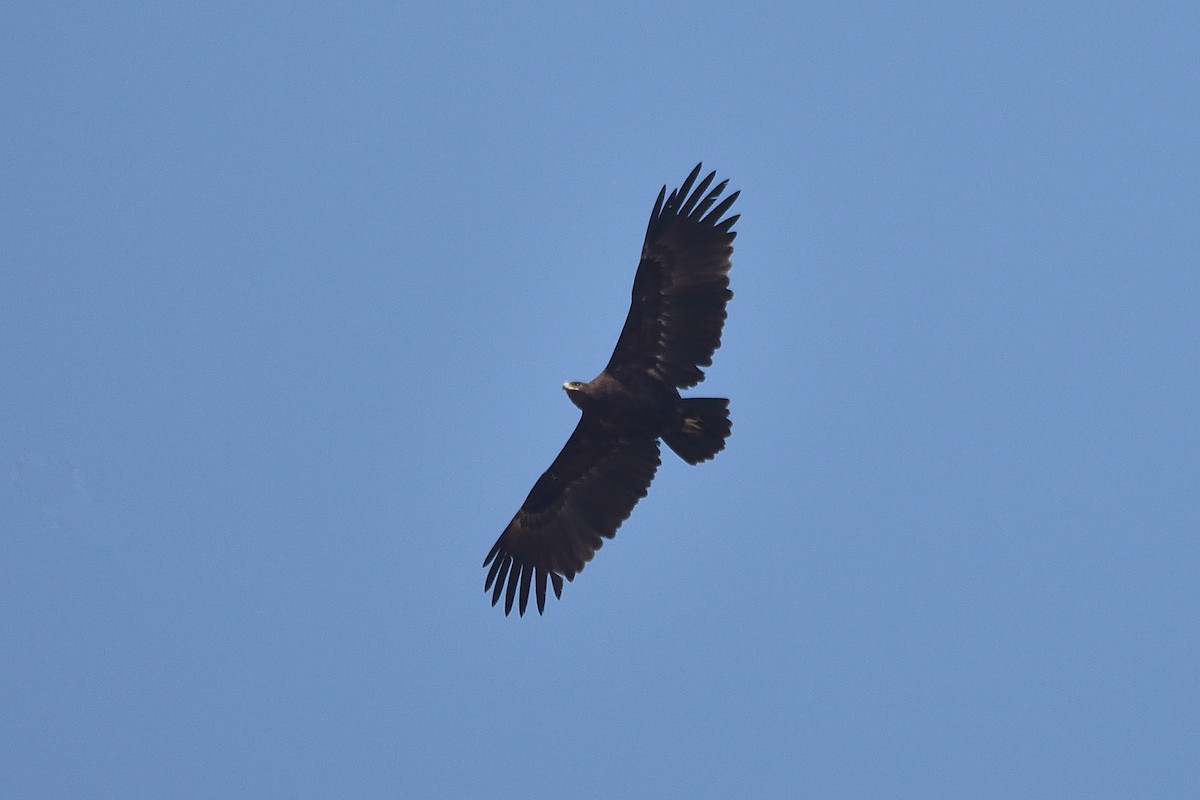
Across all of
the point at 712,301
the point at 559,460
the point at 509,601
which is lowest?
the point at 509,601

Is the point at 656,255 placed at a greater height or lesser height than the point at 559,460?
greater

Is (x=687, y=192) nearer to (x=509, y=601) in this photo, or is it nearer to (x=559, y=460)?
(x=559, y=460)

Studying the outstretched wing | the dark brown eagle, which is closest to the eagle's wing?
the dark brown eagle

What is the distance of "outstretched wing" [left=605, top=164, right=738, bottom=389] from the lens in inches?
854

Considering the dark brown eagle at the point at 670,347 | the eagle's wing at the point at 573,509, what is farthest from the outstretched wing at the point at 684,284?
the eagle's wing at the point at 573,509

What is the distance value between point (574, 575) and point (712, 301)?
469 cm

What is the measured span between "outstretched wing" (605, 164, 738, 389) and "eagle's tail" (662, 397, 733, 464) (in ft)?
1.19

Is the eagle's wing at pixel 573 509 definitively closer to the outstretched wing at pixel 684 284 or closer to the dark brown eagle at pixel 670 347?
the dark brown eagle at pixel 670 347

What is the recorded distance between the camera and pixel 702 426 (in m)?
21.8

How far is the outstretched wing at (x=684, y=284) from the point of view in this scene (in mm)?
21688

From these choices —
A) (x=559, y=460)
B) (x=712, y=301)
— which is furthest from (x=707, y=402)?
(x=559, y=460)

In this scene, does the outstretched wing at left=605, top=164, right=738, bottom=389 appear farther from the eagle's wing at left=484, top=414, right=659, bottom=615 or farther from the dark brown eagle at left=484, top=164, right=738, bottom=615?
the eagle's wing at left=484, top=414, right=659, bottom=615

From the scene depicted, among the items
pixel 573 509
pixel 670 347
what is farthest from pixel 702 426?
pixel 573 509

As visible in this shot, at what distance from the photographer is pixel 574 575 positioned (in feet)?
77.2
